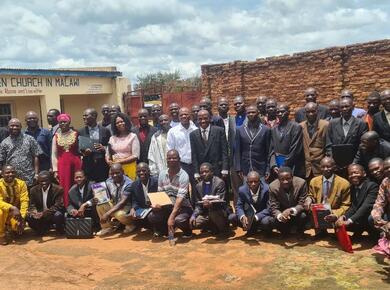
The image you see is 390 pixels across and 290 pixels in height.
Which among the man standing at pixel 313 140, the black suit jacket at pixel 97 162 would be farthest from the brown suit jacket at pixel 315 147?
the black suit jacket at pixel 97 162

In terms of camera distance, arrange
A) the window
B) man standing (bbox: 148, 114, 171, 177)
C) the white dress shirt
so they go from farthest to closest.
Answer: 1. the window
2. man standing (bbox: 148, 114, 171, 177)
3. the white dress shirt

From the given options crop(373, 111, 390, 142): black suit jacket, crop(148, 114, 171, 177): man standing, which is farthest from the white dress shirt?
crop(373, 111, 390, 142): black suit jacket

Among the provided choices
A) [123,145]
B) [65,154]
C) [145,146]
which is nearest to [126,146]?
[123,145]

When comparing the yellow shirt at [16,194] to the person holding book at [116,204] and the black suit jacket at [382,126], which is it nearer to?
the person holding book at [116,204]

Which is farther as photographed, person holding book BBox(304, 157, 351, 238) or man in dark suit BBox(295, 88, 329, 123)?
man in dark suit BBox(295, 88, 329, 123)

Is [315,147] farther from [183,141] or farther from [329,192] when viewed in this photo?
[183,141]

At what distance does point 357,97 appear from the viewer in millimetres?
10641

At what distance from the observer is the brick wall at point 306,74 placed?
34.0 ft

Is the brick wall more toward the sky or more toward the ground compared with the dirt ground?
more toward the sky

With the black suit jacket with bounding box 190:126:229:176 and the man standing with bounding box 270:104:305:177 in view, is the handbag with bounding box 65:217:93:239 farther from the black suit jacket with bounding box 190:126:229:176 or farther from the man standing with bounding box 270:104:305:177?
the man standing with bounding box 270:104:305:177

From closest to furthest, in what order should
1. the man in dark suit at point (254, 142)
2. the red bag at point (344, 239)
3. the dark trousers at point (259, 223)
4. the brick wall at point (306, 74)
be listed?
the red bag at point (344, 239) → the dark trousers at point (259, 223) → the man in dark suit at point (254, 142) → the brick wall at point (306, 74)

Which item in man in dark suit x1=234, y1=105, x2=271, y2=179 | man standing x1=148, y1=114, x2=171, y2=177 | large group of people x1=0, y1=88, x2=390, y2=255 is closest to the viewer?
large group of people x1=0, y1=88, x2=390, y2=255

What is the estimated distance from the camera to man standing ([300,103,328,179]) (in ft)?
20.4

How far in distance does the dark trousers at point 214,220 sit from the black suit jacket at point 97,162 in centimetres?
189
